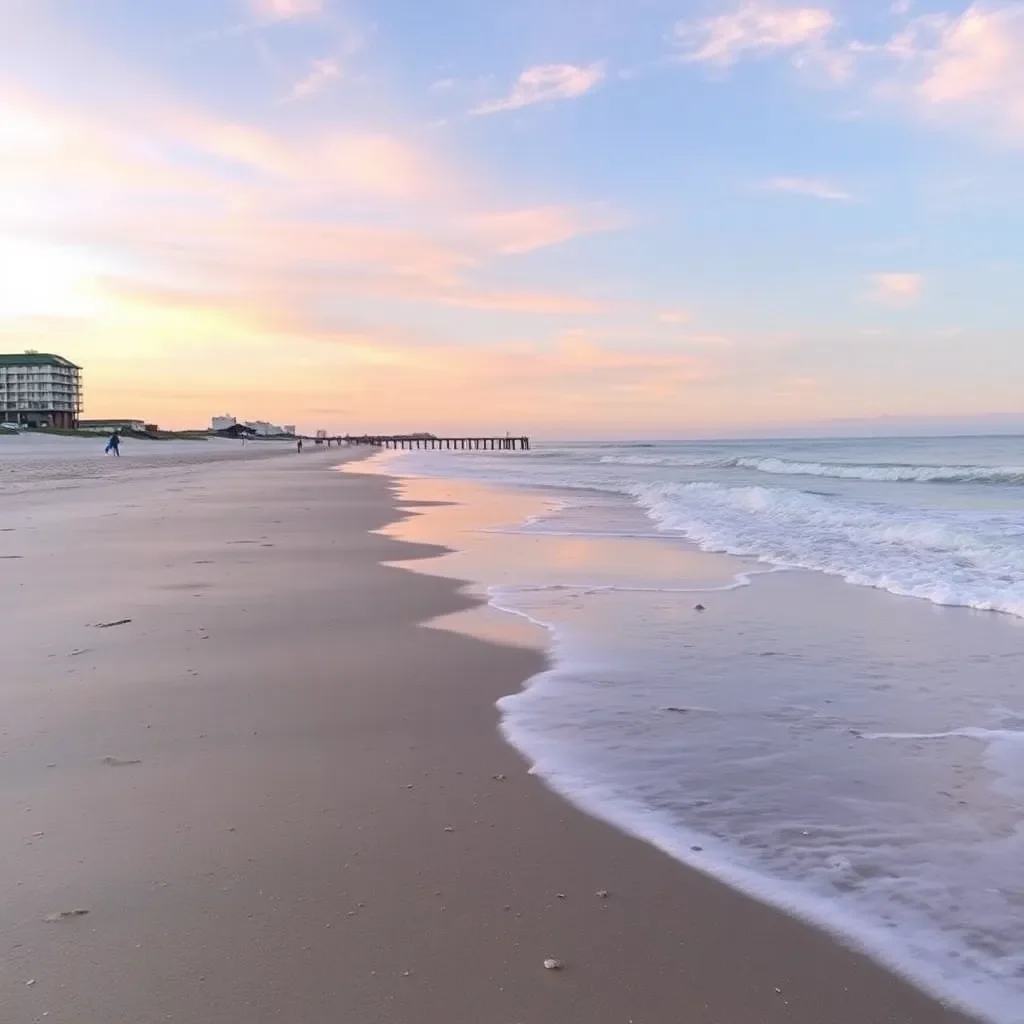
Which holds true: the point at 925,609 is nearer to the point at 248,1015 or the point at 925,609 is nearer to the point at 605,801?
the point at 605,801

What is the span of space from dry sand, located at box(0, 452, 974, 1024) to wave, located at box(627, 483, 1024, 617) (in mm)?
5085

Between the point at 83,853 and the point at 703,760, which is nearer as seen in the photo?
the point at 83,853

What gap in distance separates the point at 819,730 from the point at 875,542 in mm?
9029

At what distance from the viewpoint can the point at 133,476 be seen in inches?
1195

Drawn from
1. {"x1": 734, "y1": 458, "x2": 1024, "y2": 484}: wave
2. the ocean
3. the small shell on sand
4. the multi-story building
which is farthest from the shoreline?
the multi-story building

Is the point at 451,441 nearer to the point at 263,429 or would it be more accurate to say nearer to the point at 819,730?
the point at 263,429

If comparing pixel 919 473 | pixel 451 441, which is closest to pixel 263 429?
pixel 451 441

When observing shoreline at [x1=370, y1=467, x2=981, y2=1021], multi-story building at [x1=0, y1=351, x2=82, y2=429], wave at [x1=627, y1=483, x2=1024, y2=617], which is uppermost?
multi-story building at [x1=0, y1=351, x2=82, y2=429]

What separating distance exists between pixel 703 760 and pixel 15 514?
1517 centimetres

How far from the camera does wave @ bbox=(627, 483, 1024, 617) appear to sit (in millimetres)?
8945

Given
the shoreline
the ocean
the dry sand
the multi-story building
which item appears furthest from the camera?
the multi-story building

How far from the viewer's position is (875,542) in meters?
12.7

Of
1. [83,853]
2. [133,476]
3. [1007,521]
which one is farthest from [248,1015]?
[133,476]

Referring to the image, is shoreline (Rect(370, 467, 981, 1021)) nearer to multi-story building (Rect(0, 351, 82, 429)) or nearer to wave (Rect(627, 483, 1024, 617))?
wave (Rect(627, 483, 1024, 617))
